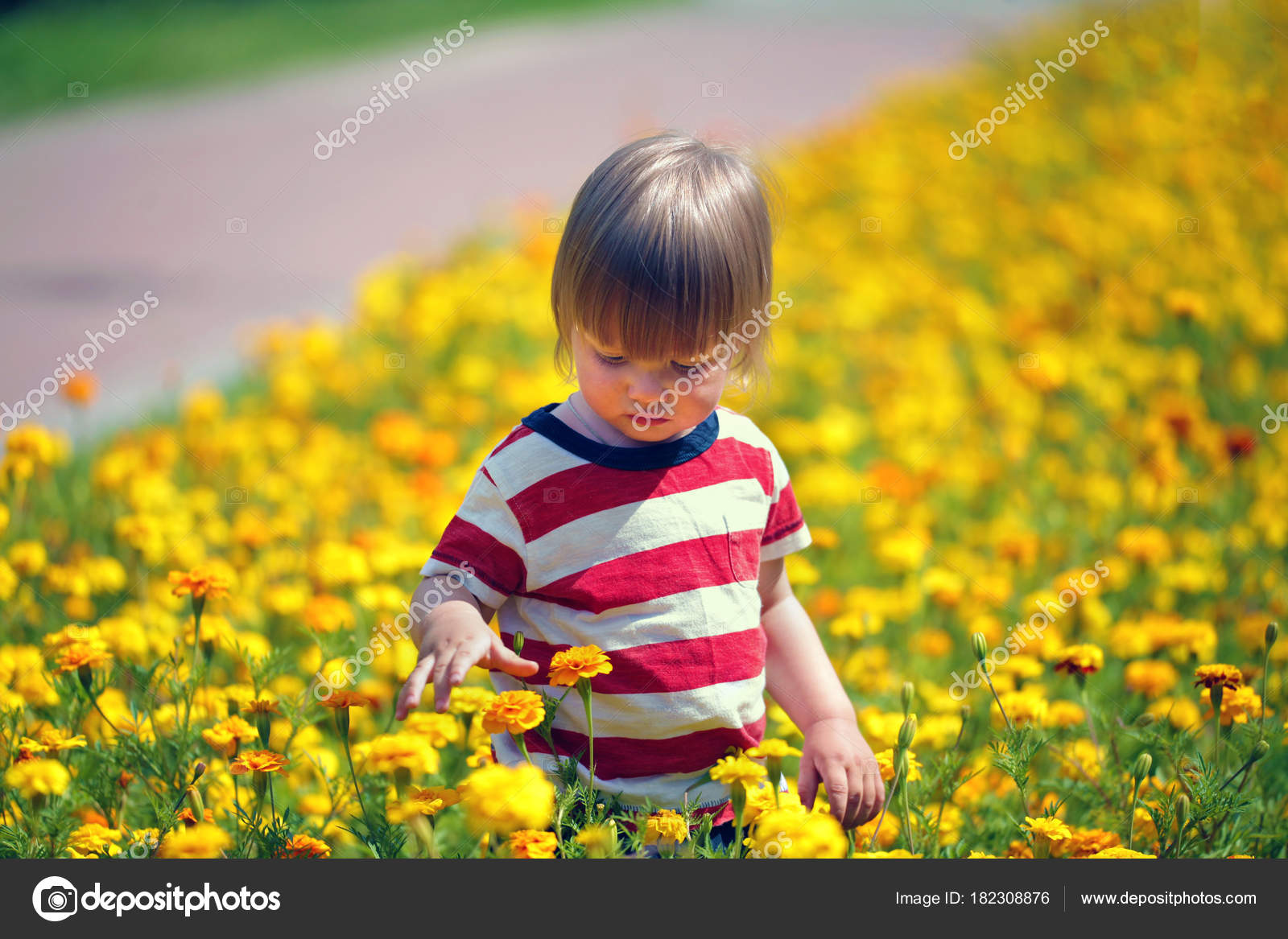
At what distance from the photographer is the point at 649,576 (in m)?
1.52

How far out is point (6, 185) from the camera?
5.81 meters

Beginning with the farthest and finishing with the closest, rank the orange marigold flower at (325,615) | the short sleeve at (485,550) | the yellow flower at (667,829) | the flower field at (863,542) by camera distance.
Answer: the orange marigold flower at (325,615), the flower field at (863,542), the short sleeve at (485,550), the yellow flower at (667,829)

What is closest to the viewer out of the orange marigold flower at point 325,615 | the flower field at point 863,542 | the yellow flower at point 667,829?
the yellow flower at point 667,829

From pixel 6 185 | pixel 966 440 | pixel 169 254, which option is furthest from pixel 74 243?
pixel 966 440

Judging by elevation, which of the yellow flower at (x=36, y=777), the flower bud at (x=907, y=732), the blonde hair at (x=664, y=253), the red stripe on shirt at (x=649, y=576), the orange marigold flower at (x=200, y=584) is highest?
the blonde hair at (x=664, y=253)

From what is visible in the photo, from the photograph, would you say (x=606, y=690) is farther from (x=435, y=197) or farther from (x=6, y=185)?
(x=6, y=185)

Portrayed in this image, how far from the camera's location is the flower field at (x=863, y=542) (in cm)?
157

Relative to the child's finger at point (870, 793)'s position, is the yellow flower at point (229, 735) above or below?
above

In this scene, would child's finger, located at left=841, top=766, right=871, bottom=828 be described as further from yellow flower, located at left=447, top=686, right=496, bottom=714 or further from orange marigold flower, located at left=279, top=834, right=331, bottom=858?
orange marigold flower, located at left=279, top=834, right=331, bottom=858

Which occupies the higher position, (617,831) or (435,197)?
(435,197)

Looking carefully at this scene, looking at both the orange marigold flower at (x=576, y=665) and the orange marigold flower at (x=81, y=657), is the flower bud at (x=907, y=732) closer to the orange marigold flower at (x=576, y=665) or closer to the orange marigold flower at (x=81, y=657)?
the orange marigold flower at (x=576, y=665)

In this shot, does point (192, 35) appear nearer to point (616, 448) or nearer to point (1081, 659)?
point (616, 448)

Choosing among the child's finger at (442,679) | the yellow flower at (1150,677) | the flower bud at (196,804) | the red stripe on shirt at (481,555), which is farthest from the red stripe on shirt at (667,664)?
the yellow flower at (1150,677)
